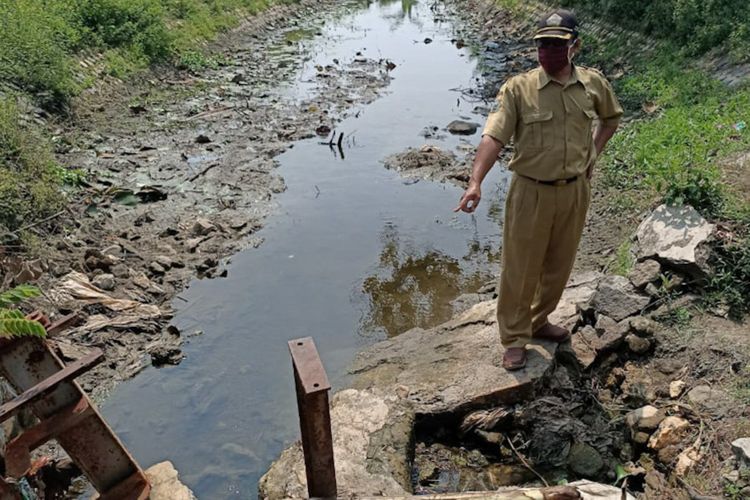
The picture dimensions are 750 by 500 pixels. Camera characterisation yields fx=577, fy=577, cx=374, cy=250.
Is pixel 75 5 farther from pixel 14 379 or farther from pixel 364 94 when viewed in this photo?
pixel 14 379

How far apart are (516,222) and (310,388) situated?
189cm

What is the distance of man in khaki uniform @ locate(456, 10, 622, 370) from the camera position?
3348 millimetres

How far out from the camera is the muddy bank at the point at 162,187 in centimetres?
523

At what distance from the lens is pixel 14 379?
2.58 meters

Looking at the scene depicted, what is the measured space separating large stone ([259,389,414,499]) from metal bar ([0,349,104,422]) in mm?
1415

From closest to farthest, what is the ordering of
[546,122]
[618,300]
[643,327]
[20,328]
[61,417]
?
[20,328]
[61,417]
[546,122]
[643,327]
[618,300]

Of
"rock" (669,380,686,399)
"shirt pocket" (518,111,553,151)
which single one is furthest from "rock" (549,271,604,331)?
"shirt pocket" (518,111,553,151)

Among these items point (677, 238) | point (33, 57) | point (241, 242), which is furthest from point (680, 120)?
point (33, 57)

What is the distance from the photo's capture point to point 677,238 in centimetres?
463

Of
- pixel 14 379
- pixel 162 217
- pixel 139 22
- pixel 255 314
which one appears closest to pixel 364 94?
pixel 139 22

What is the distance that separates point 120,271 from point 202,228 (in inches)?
50.3

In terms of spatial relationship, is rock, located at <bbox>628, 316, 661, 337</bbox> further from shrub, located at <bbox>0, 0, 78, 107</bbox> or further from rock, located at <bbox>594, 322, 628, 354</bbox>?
shrub, located at <bbox>0, 0, 78, 107</bbox>

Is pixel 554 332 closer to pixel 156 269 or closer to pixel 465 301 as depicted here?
pixel 465 301

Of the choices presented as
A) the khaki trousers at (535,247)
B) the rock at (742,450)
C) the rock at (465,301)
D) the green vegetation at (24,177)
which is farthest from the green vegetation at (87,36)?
the rock at (742,450)
